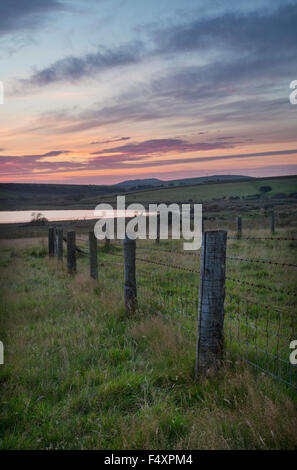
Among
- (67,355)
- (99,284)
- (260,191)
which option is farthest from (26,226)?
(260,191)

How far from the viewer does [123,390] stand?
343 cm

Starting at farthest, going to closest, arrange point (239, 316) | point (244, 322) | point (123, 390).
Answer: point (239, 316)
point (244, 322)
point (123, 390)

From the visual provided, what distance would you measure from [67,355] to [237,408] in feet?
7.51

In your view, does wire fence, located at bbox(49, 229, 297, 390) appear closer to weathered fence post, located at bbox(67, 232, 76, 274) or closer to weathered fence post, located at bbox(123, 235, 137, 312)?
weathered fence post, located at bbox(123, 235, 137, 312)

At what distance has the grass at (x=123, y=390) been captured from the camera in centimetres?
269

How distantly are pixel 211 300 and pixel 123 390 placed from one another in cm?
136

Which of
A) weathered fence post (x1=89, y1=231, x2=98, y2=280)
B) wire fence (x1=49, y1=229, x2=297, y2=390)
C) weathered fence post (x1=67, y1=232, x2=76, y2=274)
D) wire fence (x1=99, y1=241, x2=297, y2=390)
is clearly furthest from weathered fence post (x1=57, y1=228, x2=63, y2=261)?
weathered fence post (x1=89, y1=231, x2=98, y2=280)

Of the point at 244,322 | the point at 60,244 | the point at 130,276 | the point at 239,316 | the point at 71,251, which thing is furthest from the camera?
the point at 60,244

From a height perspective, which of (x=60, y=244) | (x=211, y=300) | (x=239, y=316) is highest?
(x=211, y=300)

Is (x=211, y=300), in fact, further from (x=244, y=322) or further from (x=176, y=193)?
(x=176, y=193)

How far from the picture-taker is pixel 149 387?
3479 millimetres

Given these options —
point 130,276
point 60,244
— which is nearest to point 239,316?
point 130,276

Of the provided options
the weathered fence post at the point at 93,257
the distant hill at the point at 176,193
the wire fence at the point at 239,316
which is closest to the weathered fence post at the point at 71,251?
the wire fence at the point at 239,316

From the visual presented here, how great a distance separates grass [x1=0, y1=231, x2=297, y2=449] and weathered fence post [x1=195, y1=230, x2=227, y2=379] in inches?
7.8
